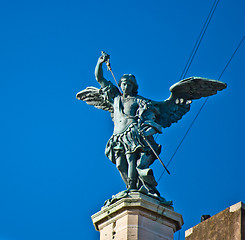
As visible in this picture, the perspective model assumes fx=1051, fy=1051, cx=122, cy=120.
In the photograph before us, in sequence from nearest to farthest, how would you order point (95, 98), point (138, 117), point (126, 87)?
point (138, 117)
point (126, 87)
point (95, 98)

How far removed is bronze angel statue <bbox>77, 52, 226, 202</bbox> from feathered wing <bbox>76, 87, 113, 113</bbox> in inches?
1.0

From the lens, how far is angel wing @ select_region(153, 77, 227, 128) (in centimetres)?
2558

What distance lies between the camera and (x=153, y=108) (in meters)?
25.4

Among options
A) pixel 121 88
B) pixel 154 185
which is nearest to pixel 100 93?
pixel 121 88

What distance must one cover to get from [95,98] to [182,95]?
2.50 metres

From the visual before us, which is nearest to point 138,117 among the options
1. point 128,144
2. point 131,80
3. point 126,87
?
point 128,144

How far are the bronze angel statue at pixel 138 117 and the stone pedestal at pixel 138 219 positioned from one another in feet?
1.55

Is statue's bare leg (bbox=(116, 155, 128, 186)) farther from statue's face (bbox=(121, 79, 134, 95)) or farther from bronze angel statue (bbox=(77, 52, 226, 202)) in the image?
statue's face (bbox=(121, 79, 134, 95))

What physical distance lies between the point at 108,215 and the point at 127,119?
2.61 metres

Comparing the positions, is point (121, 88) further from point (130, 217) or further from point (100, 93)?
point (130, 217)

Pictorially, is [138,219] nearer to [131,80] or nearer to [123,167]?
[123,167]

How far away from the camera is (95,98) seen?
27109mm

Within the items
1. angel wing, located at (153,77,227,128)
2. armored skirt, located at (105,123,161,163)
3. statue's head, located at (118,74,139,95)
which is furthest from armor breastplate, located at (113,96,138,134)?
angel wing, located at (153,77,227,128)

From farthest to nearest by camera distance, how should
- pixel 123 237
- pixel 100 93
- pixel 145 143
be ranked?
1. pixel 100 93
2. pixel 145 143
3. pixel 123 237
